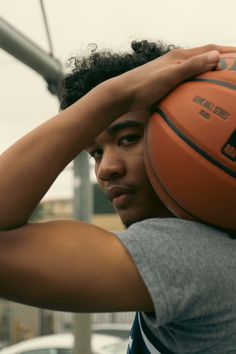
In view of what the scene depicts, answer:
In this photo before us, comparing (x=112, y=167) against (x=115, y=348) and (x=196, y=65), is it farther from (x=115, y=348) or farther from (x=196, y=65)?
(x=115, y=348)

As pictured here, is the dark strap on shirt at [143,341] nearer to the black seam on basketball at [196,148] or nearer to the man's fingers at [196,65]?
the black seam on basketball at [196,148]

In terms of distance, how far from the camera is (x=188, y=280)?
93cm

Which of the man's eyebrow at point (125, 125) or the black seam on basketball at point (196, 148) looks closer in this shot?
the black seam on basketball at point (196, 148)

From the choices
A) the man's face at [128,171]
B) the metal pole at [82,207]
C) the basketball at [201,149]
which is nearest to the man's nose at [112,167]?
the man's face at [128,171]

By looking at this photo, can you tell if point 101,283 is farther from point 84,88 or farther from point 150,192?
point 84,88

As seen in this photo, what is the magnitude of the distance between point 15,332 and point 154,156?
9202mm

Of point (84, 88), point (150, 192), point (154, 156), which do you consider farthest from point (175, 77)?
point (84, 88)

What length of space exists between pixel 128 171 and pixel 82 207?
236cm

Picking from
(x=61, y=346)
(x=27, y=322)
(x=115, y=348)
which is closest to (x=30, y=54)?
(x=61, y=346)

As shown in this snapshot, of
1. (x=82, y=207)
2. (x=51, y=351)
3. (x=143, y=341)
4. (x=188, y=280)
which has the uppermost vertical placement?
(x=188, y=280)

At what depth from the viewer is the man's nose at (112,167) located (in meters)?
1.17

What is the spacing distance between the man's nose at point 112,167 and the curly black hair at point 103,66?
40cm

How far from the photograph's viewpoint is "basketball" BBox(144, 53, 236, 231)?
101cm

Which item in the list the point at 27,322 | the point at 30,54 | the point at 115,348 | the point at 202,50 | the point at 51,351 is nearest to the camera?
the point at 202,50
